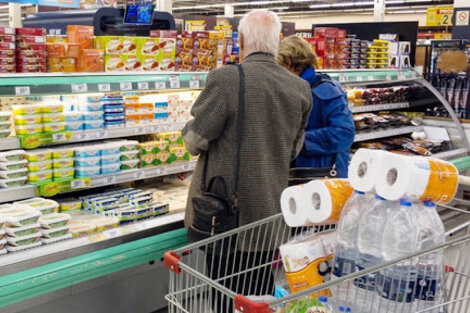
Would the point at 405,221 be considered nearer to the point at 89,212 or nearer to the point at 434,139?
the point at 89,212

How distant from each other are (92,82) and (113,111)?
1.42ft

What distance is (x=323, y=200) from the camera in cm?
181

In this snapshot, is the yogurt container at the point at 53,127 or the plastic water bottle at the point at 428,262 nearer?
the plastic water bottle at the point at 428,262

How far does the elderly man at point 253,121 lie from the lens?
261 cm

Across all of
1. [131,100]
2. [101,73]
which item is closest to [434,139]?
[131,100]

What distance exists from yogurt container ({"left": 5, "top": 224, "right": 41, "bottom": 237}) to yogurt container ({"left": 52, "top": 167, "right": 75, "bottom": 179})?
41cm

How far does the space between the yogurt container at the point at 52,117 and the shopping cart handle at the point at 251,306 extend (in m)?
2.03

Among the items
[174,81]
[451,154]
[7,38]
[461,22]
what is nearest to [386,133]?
[451,154]

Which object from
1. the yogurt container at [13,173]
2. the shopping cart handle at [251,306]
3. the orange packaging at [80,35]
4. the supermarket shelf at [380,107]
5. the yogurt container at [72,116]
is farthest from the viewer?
the supermarket shelf at [380,107]

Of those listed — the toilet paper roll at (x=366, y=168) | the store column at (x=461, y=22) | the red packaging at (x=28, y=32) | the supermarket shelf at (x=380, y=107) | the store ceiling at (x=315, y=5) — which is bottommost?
the supermarket shelf at (x=380, y=107)

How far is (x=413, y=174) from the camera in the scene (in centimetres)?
160

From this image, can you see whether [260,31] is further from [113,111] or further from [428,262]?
[428,262]

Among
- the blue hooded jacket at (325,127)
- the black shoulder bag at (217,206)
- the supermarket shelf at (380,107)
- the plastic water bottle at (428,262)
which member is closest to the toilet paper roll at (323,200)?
the plastic water bottle at (428,262)

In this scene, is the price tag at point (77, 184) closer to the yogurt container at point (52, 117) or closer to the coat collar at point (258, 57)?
the yogurt container at point (52, 117)
